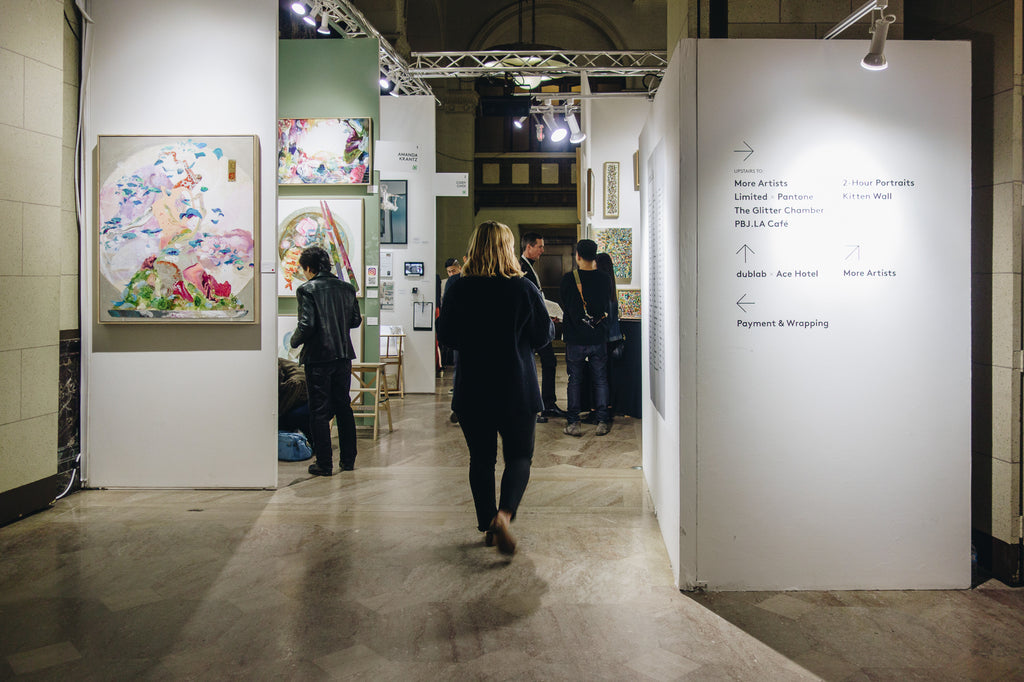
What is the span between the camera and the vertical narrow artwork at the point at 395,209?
9.05m

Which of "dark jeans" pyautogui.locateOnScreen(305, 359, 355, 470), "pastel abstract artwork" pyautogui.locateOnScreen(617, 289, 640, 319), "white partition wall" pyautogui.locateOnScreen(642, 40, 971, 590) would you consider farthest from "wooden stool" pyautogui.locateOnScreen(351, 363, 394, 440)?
"white partition wall" pyautogui.locateOnScreen(642, 40, 971, 590)

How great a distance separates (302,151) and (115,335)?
9.13ft

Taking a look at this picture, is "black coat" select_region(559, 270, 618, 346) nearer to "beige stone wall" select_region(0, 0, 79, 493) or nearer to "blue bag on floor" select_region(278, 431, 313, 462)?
"blue bag on floor" select_region(278, 431, 313, 462)

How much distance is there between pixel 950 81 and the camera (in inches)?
122

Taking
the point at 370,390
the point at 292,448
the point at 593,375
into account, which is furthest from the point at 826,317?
the point at 370,390

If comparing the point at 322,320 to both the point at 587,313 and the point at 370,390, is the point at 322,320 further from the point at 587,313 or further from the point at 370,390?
the point at 587,313

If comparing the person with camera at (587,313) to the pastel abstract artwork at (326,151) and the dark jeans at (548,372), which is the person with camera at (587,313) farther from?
the pastel abstract artwork at (326,151)

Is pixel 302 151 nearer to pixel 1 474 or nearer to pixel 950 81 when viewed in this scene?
pixel 1 474

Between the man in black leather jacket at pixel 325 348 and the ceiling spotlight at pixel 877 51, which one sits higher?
the ceiling spotlight at pixel 877 51

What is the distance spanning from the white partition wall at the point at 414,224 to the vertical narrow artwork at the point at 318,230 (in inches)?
68.1

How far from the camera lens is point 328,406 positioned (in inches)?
212

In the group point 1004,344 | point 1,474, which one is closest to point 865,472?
point 1004,344

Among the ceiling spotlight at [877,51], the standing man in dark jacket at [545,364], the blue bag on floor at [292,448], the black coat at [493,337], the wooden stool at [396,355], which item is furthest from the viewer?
the wooden stool at [396,355]

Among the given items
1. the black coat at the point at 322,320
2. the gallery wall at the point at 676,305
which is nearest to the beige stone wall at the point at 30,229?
the black coat at the point at 322,320
